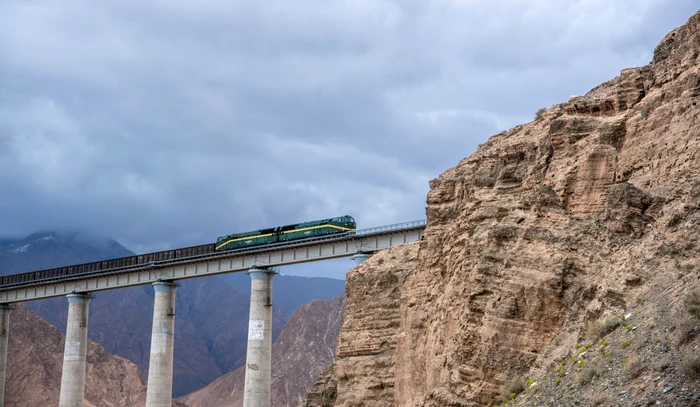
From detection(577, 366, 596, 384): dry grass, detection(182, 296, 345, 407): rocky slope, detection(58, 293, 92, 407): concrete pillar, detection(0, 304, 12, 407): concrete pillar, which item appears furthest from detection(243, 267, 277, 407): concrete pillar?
detection(182, 296, 345, 407): rocky slope

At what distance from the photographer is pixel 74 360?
8069cm

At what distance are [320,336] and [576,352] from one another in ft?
443

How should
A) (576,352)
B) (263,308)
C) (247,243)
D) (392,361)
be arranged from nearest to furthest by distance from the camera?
(576,352), (392,361), (263,308), (247,243)

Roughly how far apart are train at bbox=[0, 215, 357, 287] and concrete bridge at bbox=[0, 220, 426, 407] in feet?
2.58

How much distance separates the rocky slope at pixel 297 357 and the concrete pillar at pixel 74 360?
54935 millimetres

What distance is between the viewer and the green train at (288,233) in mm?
66812

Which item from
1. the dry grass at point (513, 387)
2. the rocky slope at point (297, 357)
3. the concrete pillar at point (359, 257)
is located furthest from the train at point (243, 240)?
the rocky slope at point (297, 357)

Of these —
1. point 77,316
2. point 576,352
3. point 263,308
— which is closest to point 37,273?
point 77,316

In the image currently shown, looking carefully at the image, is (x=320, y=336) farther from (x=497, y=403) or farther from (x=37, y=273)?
(x=497, y=403)

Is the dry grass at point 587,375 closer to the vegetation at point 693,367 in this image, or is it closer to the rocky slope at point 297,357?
the vegetation at point 693,367

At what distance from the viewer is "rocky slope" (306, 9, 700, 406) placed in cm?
1875

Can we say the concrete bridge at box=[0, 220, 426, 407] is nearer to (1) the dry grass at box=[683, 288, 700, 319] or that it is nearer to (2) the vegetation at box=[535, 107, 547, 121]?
(2) the vegetation at box=[535, 107, 547, 121]

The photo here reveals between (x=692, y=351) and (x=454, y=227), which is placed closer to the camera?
(x=692, y=351)

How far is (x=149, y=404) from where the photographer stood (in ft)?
238
